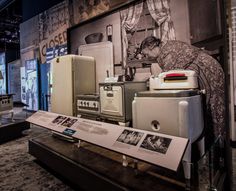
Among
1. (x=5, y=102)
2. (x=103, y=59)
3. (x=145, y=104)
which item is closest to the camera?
(x=145, y=104)

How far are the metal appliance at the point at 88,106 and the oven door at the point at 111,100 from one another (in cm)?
19

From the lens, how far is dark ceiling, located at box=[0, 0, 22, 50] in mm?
8501

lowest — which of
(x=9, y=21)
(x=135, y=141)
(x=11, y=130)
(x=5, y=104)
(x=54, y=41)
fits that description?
(x=11, y=130)

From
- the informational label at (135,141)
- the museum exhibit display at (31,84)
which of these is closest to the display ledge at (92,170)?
the informational label at (135,141)

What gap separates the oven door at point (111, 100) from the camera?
2369 mm

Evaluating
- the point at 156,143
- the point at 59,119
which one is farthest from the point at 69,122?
the point at 156,143

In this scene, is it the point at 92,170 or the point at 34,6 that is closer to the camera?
the point at 92,170

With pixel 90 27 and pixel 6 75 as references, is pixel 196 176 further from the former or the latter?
pixel 6 75

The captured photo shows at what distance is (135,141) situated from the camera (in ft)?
5.56

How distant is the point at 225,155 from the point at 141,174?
3.25ft

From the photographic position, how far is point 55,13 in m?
6.39

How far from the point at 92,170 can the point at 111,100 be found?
→ 806 mm

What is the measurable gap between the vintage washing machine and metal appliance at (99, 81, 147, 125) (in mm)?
408

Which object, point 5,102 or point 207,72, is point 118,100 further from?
point 5,102
